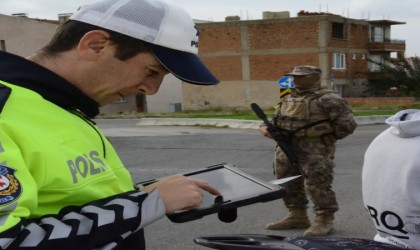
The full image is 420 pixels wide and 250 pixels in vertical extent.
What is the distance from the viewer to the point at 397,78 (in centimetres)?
3772

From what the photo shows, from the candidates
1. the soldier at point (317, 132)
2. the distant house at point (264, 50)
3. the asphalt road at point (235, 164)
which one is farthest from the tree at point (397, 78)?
the soldier at point (317, 132)

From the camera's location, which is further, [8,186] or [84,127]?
[84,127]

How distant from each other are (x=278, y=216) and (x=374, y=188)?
12.3 ft

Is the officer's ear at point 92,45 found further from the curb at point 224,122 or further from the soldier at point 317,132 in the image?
the curb at point 224,122

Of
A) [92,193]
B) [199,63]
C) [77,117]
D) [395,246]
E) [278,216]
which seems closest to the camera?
[92,193]

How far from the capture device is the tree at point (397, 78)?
36.6 m

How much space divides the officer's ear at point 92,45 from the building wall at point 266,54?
33992 millimetres

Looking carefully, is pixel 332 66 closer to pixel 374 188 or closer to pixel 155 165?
pixel 155 165

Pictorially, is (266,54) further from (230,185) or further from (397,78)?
(230,185)

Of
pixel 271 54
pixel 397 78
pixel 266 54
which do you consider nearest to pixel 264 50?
pixel 266 54

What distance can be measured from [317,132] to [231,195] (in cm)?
362

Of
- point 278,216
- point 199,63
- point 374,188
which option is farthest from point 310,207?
point 199,63

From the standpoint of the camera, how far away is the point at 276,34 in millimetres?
36438

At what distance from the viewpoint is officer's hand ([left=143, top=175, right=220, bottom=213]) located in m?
1.36
